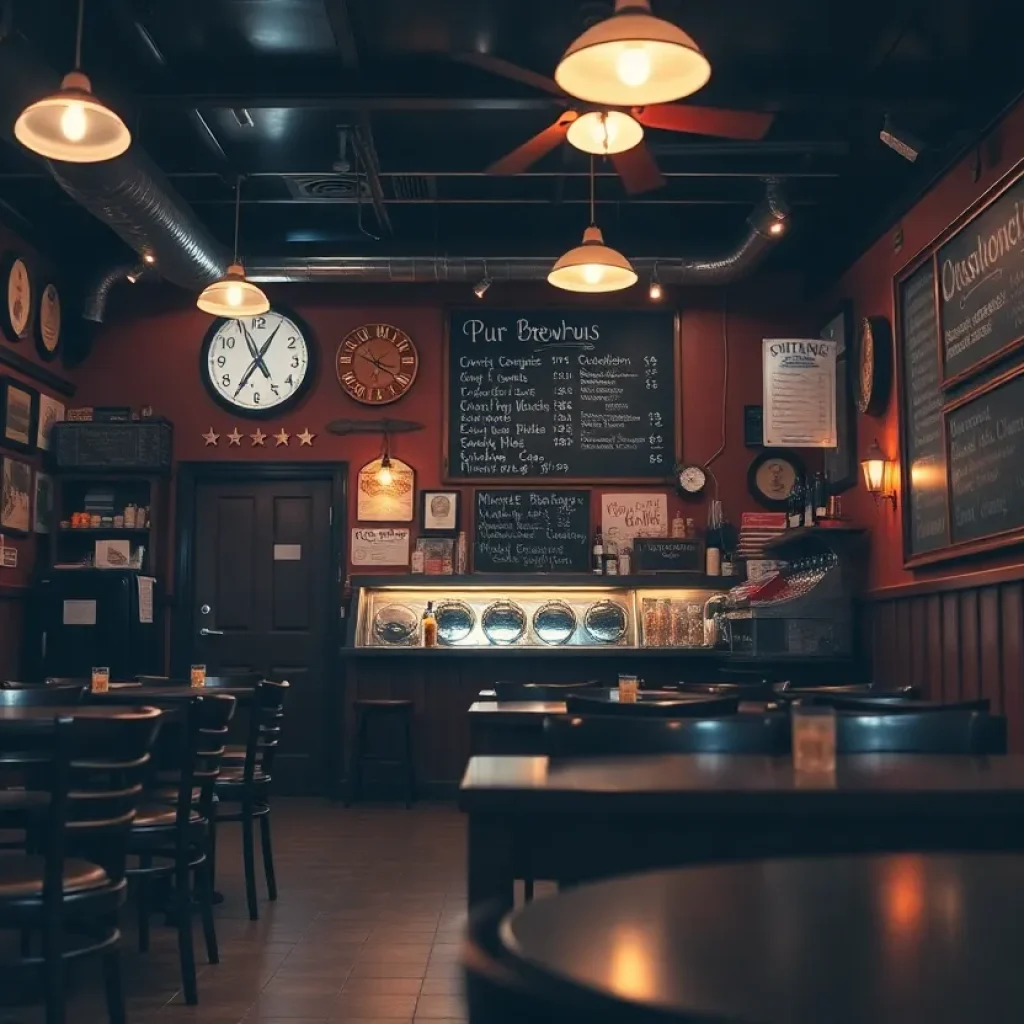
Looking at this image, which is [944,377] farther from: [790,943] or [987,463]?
[790,943]

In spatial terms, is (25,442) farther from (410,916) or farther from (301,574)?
(410,916)

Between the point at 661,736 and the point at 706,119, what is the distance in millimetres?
3497

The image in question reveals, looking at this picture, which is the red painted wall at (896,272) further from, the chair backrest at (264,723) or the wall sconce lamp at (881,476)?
the chair backrest at (264,723)

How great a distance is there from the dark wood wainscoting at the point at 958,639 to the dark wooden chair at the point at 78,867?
140 inches

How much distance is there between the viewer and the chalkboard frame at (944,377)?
5.38 m

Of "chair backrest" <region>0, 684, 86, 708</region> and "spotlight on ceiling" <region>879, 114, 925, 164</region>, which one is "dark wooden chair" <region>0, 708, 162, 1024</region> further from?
"spotlight on ceiling" <region>879, 114, 925, 164</region>

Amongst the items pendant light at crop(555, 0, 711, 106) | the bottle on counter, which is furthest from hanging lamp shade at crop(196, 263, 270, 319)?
pendant light at crop(555, 0, 711, 106)

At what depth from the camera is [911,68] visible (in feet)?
19.5

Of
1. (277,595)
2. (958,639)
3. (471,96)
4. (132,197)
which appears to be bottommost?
(958,639)

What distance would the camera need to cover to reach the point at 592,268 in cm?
583

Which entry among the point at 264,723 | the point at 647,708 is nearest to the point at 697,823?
the point at 647,708


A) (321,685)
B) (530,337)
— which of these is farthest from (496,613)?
(530,337)

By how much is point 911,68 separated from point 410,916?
4.35m

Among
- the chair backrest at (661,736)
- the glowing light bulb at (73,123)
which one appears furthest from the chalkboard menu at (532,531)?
the chair backrest at (661,736)
